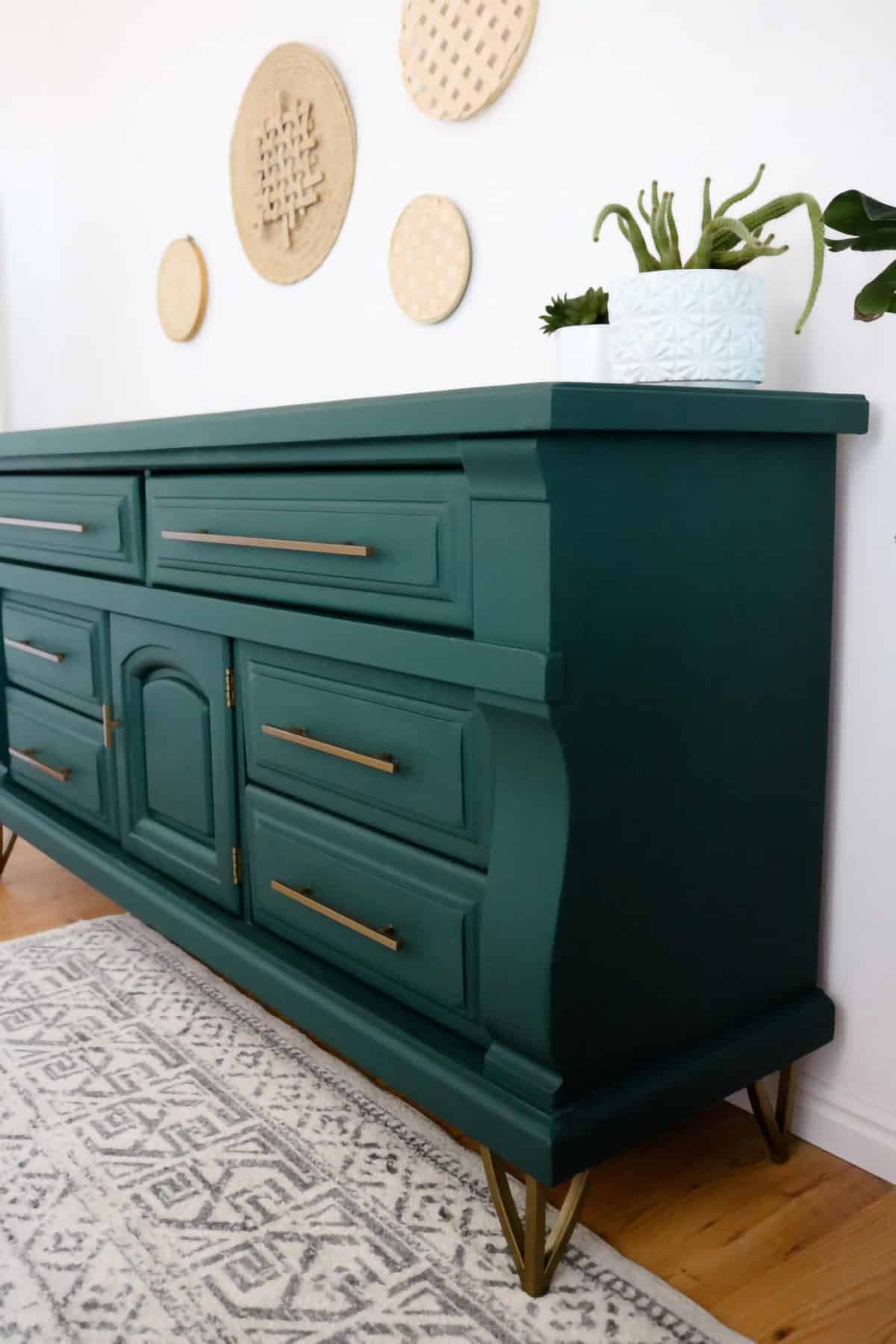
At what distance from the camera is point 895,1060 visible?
1529 mm

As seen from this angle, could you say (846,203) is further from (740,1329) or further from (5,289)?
(5,289)

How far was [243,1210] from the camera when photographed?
1.45 m

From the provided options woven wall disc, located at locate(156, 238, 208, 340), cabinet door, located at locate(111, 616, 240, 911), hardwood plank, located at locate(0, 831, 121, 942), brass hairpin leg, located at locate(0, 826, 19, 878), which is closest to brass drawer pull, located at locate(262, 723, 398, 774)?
cabinet door, located at locate(111, 616, 240, 911)

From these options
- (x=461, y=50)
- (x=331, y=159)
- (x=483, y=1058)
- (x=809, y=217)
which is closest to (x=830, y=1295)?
(x=483, y=1058)

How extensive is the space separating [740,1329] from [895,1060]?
0.42m

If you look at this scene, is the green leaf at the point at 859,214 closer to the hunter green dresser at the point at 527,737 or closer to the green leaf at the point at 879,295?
the green leaf at the point at 879,295

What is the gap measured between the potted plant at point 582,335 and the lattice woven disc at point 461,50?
0.55 metres

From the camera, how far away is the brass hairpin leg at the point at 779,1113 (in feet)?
5.05

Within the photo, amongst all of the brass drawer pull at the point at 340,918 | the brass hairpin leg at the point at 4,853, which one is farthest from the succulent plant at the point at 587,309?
the brass hairpin leg at the point at 4,853

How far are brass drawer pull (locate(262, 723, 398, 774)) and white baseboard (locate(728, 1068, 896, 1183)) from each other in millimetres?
702

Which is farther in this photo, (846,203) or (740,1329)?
(740,1329)

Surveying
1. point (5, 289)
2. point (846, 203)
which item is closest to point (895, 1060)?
point (846, 203)

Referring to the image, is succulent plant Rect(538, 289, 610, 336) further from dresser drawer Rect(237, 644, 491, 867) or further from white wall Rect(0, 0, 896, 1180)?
dresser drawer Rect(237, 644, 491, 867)

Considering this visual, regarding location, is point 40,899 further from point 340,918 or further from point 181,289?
point 181,289
